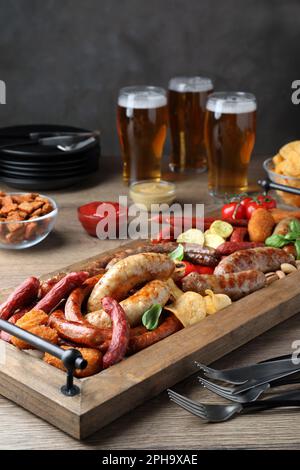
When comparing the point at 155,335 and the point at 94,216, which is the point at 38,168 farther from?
the point at 155,335

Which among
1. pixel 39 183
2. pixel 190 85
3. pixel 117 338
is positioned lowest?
pixel 39 183

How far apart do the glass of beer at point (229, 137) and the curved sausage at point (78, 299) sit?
1.19 m

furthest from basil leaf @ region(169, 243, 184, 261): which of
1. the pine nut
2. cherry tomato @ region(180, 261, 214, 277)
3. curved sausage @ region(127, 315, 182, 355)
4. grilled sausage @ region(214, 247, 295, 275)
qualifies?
curved sausage @ region(127, 315, 182, 355)

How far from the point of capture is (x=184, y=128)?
3303mm

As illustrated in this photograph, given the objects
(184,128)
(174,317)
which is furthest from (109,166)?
(174,317)

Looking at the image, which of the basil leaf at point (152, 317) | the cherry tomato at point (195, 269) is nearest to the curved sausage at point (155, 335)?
the basil leaf at point (152, 317)

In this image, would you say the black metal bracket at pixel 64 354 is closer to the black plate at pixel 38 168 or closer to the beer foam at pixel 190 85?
the black plate at pixel 38 168

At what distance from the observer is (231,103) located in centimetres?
290

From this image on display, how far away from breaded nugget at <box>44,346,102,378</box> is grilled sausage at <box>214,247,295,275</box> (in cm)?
54

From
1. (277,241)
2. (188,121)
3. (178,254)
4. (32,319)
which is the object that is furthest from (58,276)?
(188,121)

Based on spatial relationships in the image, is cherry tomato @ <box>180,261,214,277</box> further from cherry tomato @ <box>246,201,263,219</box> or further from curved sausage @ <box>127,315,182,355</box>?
cherry tomato @ <box>246,201,263,219</box>

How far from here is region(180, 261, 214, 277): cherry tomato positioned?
6.96ft

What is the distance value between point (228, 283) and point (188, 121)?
1.46m

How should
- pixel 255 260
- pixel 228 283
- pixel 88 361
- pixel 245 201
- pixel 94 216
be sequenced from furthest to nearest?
pixel 245 201 → pixel 94 216 → pixel 255 260 → pixel 228 283 → pixel 88 361
